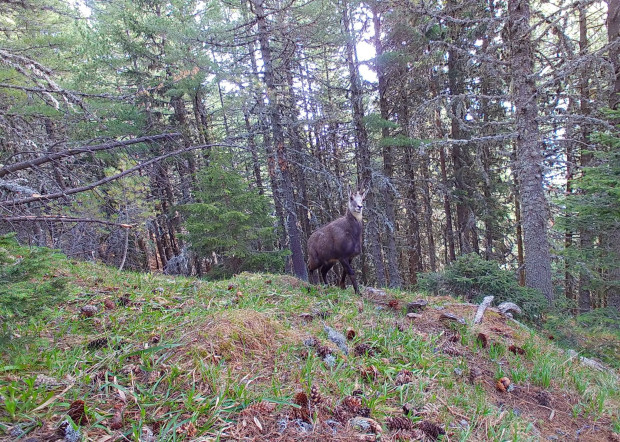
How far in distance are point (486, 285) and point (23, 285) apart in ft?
24.9

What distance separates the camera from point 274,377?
2564mm

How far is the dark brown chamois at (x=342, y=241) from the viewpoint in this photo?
22.8ft

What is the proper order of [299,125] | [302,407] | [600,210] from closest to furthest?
[302,407]
[600,210]
[299,125]

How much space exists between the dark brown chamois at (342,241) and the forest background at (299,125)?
2.63 metres

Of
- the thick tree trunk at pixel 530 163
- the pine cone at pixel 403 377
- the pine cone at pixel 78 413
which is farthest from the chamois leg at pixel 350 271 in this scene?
the pine cone at pixel 78 413

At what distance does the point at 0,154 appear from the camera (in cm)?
552

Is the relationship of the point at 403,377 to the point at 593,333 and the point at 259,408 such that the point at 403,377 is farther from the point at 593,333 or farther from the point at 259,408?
the point at 593,333

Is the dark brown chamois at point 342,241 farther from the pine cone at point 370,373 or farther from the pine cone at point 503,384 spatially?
the pine cone at point 370,373

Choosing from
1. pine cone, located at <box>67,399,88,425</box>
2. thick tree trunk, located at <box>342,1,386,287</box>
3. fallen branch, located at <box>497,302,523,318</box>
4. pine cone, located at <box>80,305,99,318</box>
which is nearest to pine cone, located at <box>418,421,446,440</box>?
pine cone, located at <box>67,399,88,425</box>

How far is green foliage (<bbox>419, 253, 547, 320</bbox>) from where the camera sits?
6887mm

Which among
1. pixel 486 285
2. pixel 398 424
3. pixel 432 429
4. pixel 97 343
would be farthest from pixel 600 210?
pixel 97 343

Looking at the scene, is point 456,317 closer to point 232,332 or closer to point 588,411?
point 588,411

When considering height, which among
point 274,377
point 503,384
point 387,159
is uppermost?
point 387,159

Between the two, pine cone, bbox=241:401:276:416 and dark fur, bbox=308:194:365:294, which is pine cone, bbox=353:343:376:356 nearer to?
pine cone, bbox=241:401:276:416
